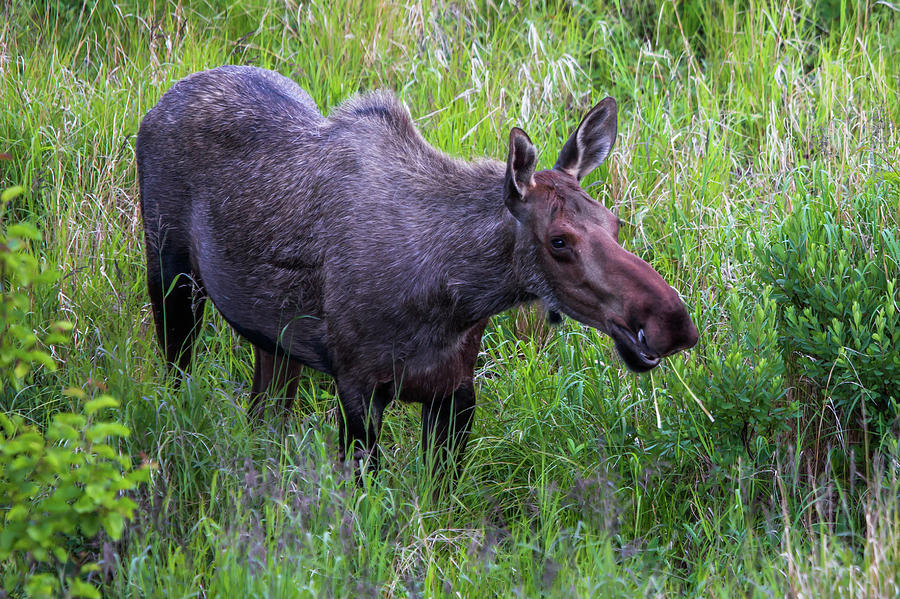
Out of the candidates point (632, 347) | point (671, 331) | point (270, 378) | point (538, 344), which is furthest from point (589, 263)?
point (270, 378)

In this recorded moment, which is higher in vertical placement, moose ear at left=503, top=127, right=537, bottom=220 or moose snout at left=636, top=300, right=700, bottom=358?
moose ear at left=503, top=127, right=537, bottom=220

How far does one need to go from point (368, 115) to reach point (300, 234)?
0.67 metres

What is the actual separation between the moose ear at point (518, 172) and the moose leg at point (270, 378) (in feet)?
4.86

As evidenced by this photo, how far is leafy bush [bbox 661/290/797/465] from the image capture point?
4.30m

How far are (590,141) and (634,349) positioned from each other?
3.67 ft

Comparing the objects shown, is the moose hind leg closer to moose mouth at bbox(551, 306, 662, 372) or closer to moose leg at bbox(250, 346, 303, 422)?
moose leg at bbox(250, 346, 303, 422)

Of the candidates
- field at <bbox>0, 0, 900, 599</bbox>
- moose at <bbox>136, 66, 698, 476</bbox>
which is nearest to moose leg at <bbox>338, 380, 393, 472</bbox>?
moose at <bbox>136, 66, 698, 476</bbox>

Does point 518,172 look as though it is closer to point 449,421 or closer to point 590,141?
point 590,141

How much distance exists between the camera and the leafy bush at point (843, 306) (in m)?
4.43

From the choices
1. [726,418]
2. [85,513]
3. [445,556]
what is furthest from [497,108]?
[85,513]

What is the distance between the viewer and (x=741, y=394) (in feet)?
14.2

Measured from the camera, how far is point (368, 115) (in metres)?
5.07

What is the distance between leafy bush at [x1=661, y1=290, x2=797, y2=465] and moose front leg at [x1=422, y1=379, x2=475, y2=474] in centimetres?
87

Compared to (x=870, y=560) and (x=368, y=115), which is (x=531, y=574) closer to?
(x=870, y=560)
